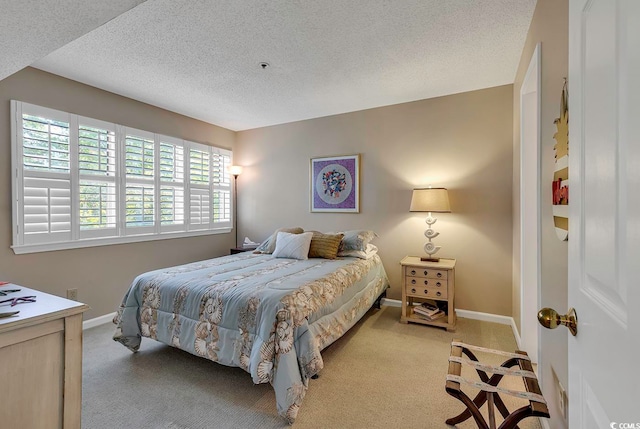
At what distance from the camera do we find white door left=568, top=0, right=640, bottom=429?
0.50 m

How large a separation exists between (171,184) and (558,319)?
13.8ft

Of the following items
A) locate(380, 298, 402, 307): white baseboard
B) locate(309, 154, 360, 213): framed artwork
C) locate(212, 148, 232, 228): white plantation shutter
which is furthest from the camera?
locate(212, 148, 232, 228): white plantation shutter

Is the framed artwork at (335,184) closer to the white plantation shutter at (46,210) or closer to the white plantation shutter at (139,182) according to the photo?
the white plantation shutter at (139,182)

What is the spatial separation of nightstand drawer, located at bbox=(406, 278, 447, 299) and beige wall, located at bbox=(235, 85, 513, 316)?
0.56 metres

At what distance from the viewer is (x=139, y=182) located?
3572 millimetres

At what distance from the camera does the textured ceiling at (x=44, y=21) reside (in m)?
1.25

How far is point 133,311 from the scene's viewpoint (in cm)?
244

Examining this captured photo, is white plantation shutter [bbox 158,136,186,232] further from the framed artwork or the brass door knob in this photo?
the brass door knob

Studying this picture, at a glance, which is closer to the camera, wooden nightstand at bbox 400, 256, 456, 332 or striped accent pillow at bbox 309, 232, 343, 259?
wooden nightstand at bbox 400, 256, 456, 332

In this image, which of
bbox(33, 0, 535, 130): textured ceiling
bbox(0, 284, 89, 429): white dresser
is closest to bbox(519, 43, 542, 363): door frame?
bbox(33, 0, 535, 130): textured ceiling

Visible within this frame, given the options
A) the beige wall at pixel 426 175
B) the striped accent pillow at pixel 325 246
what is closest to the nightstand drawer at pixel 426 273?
the beige wall at pixel 426 175

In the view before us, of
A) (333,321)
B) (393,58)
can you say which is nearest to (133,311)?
(333,321)

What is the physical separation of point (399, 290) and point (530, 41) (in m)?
2.81

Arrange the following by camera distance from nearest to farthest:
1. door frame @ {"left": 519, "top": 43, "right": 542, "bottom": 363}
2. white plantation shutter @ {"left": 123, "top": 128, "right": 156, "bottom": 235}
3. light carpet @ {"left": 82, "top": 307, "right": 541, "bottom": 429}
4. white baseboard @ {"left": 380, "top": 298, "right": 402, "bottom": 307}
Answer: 1. light carpet @ {"left": 82, "top": 307, "right": 541, "bottom": 429}
2. door frame @ {"left": 519, "top": 43, "right": 542, "bottom": 363}
3. white plantation shutter @ {"left": 123, "top": 128, "right": 156, "bottom": 235}
4. white baseboard @ {"left": 380, "top": 298, "right": 402, "bottom": 307}
